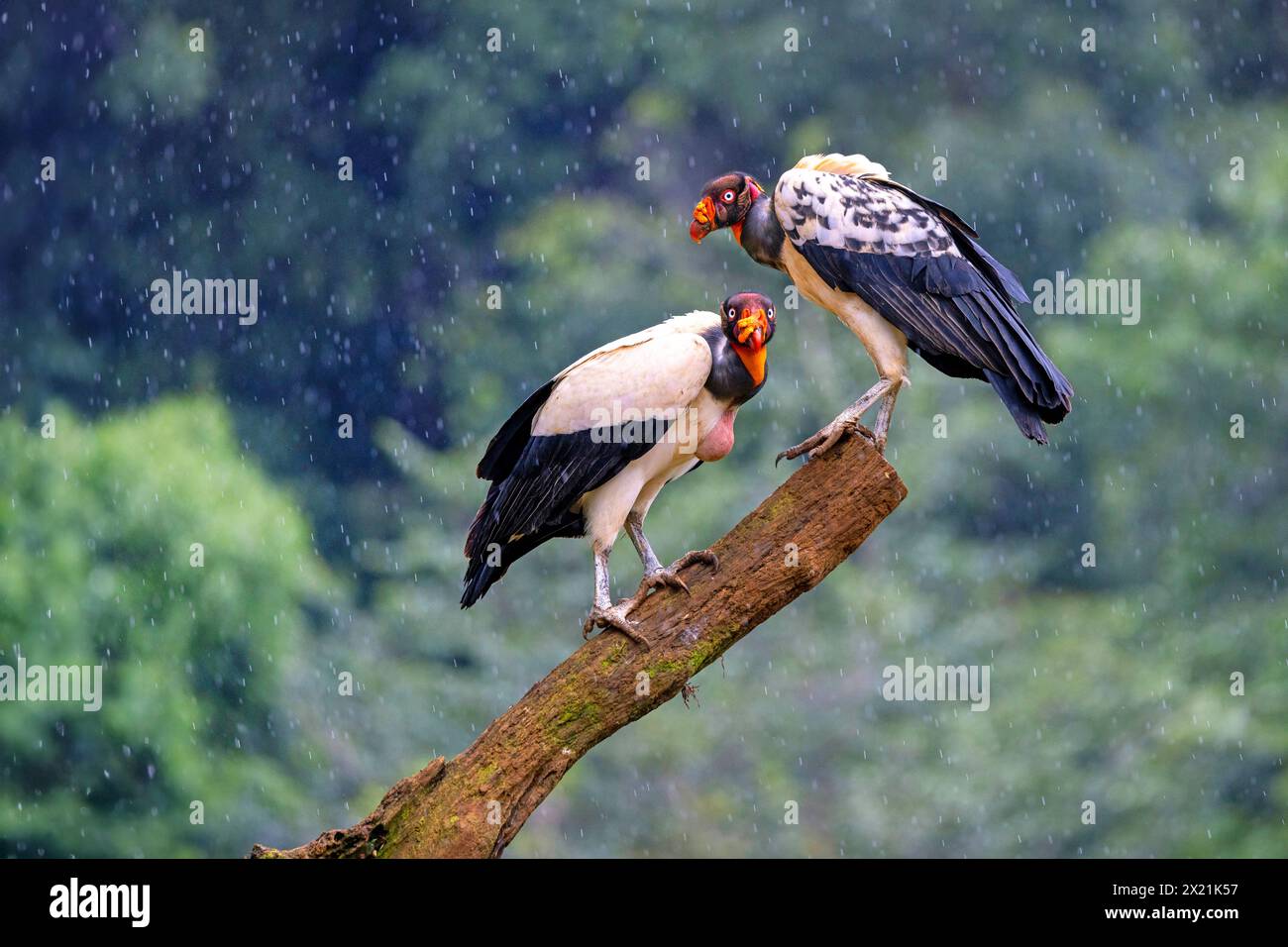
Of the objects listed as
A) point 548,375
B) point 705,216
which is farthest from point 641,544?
point 548,375

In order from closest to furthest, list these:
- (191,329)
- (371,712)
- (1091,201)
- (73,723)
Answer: (73,723), (371,712), (1091,201), (191,329)

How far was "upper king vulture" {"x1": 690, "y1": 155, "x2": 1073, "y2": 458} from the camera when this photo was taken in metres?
4.86

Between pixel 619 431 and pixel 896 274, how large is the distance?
97 centimetres

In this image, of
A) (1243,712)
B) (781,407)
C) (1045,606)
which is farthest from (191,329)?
(1243,712)

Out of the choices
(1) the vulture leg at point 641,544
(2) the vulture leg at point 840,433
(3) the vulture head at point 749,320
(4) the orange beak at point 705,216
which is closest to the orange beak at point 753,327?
(3) the vulture head at point 749,320

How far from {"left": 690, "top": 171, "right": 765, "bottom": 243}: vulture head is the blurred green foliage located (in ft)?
19.8

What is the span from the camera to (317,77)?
14328mm

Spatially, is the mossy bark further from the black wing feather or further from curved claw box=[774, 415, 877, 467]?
the black wing feather

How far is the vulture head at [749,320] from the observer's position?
4.57 metres

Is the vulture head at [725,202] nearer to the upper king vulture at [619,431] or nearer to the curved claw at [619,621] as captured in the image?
the upper king vulture at [619,431]

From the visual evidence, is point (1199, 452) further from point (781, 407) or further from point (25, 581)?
point (25, 581)

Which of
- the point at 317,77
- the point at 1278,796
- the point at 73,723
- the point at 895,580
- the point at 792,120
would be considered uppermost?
the point at 317,77

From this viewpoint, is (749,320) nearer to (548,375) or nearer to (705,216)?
(705,216)

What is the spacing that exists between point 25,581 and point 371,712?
249cm
